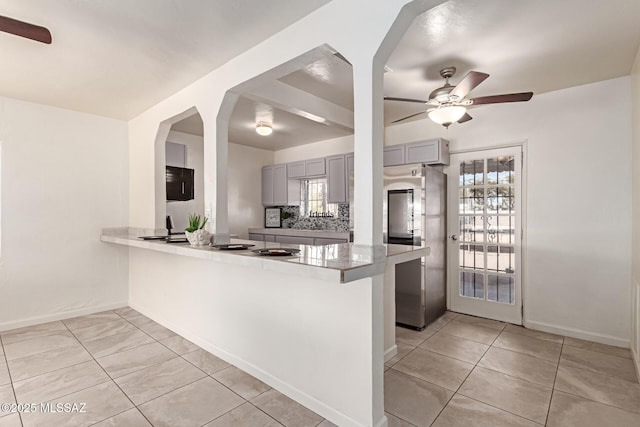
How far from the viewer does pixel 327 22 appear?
1.91 meters

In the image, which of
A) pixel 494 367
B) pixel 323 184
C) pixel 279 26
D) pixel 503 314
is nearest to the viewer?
pixel 279 26

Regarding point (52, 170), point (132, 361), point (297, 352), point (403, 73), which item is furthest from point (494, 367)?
point (52, 170)

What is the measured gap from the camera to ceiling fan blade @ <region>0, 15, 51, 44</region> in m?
1.79

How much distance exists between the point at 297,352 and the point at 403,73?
2.50 metres

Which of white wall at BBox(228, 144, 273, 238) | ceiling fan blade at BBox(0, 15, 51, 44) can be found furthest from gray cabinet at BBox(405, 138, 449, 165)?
ceiling fan blade at BBox(0, 15, 51, 44)

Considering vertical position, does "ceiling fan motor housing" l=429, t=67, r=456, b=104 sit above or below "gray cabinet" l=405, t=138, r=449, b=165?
above

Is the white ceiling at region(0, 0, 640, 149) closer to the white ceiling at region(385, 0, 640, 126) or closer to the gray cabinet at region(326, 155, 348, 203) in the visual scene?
the white ceiling at region(385, 0, 640, 126)

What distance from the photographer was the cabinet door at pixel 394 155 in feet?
13.2

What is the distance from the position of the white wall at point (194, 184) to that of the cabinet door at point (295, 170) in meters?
1.45

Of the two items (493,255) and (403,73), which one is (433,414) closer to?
(493,255)

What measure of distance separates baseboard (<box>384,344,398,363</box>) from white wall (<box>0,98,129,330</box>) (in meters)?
3.55

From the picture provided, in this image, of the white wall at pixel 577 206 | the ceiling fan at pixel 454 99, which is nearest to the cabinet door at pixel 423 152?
the white wall at pixel 577 206

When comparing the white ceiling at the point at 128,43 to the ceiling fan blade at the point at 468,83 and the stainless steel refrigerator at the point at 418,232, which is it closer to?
the ceiling fan blade at the point at 468,83

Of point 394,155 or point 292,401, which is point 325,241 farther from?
point 292,401
